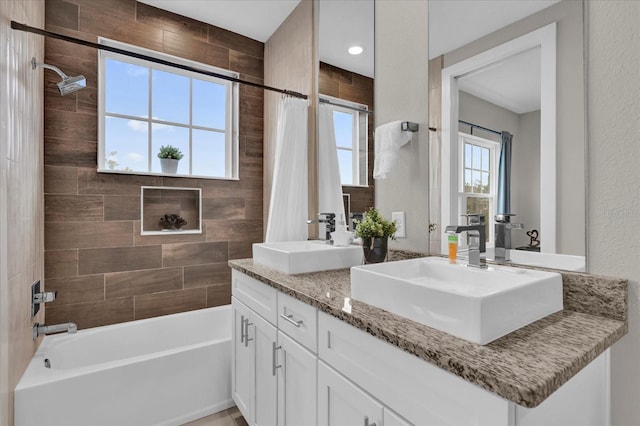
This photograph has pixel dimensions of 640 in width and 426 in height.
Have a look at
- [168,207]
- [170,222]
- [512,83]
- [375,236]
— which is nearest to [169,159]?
[168,207]

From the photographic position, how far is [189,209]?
2742 millimetres

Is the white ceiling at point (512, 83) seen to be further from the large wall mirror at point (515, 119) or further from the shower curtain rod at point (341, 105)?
the shower curtain rod at point (341, 105)

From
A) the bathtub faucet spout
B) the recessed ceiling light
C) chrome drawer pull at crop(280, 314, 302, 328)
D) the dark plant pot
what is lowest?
the bathtub faucet spout

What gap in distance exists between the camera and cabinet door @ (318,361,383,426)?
86cm

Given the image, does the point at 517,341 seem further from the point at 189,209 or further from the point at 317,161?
the point at 189,209

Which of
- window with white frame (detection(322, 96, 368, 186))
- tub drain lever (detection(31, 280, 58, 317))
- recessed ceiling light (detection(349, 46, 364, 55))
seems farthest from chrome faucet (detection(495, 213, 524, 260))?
tub drain lever (detection(31, 280, 58, 317))

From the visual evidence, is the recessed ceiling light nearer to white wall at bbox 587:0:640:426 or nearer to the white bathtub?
white wall at bbox 587:0:640:426

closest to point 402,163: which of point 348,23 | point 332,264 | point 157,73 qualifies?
point 332,264

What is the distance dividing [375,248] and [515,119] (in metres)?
0.74

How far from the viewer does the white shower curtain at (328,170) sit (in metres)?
2.09

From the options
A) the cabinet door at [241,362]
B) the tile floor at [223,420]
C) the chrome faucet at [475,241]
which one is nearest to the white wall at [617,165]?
the chrome faucet at [475,241]

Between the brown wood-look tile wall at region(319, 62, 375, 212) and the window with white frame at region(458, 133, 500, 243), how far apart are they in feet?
1.82

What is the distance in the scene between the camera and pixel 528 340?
73 cm

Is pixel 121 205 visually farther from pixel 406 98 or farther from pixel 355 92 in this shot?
pixel 406 98
